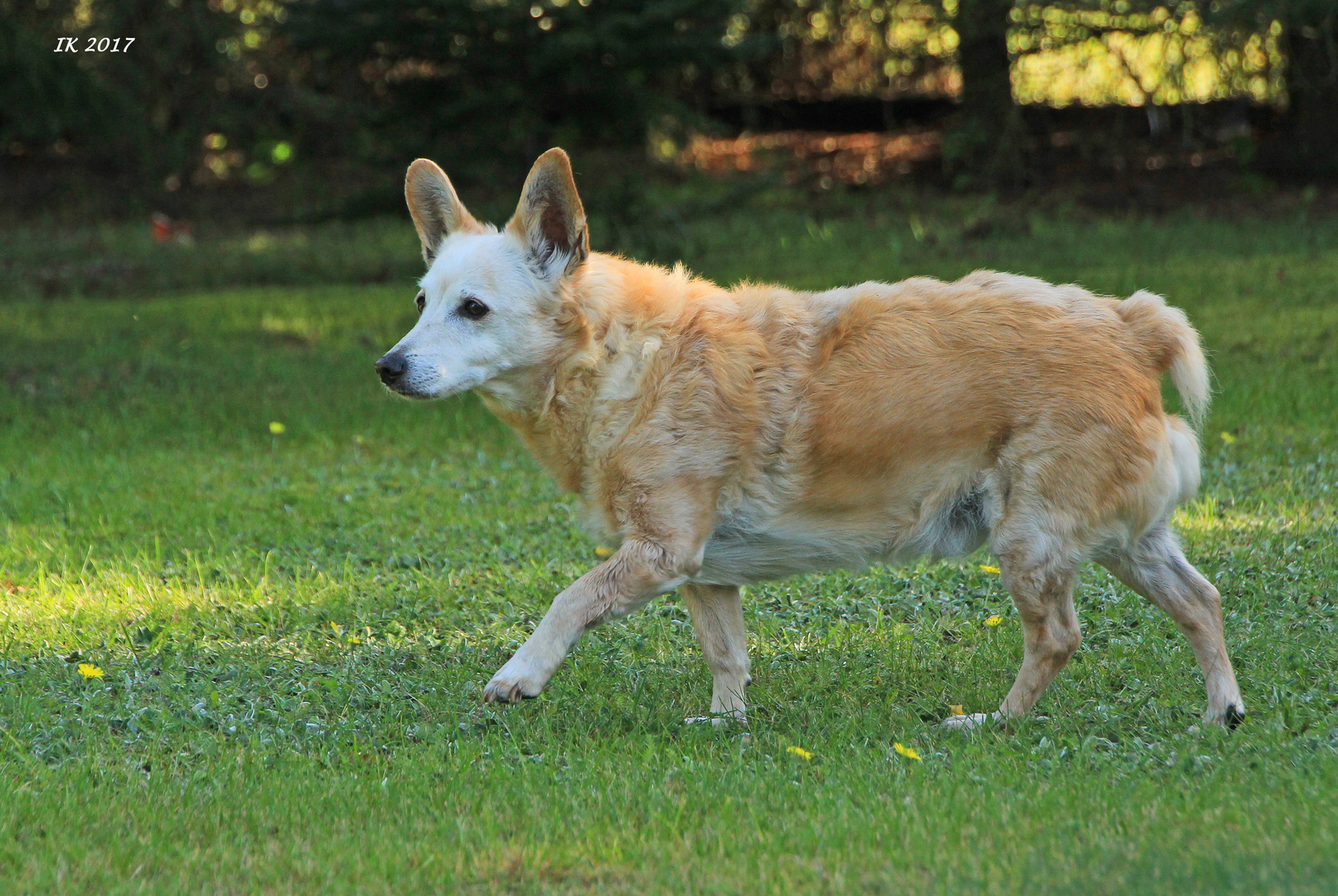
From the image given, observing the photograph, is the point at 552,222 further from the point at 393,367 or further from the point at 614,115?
the point at 614,115

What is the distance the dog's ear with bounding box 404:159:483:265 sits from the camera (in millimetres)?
4926

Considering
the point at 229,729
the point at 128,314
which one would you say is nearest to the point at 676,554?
the point at 229,729

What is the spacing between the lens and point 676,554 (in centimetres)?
425

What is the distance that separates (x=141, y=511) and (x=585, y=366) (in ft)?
12.9

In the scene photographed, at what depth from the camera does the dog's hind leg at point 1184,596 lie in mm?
4410

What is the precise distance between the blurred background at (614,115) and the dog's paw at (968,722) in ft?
32.5

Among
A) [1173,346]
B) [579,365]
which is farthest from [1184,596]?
[579,365]

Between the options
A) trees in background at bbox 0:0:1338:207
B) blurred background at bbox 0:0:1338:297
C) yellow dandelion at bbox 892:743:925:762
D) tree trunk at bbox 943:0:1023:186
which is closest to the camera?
yellow dandelion at bbox 892:743:925:762

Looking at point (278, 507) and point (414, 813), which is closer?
point (414, 813)

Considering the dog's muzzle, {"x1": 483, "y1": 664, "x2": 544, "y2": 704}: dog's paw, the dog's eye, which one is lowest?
{"x1": 483, "y1": 664, "x2": 544, "y2": 704}: dog's paw

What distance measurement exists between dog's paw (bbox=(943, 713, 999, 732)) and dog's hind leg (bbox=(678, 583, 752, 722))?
723 millimetres

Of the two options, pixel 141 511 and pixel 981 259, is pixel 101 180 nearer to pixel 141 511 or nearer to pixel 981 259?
pixel 981 259

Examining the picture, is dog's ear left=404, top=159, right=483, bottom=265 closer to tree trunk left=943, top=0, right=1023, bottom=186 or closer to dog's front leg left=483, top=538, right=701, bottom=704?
dog's front leg left=483, top=538, right=701, bottom=704

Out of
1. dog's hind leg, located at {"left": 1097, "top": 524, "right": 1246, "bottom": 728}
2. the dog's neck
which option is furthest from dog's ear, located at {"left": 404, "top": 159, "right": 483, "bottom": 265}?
dog's hind leg, located at {"left": 1097, "top": 524, "right": 1246, "bottom": 728}
